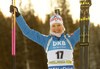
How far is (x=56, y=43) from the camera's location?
230 inches

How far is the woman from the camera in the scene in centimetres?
572

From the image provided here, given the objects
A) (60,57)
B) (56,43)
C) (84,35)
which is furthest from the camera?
(56,43)

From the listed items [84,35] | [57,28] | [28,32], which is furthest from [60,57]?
[84,35]

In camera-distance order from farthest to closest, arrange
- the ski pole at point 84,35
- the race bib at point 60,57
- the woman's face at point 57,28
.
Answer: the woman's face at point 57,28, the race bib at point 60,57, the ski pole at point 84,35

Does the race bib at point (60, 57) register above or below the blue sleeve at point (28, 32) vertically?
below

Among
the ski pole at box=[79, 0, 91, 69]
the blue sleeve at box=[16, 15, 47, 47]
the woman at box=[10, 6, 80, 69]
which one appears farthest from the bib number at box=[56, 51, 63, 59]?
the ski pole at box=[79, 0, 91, 69]

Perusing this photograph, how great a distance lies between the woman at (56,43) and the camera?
5.72 metres

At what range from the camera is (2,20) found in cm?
2605

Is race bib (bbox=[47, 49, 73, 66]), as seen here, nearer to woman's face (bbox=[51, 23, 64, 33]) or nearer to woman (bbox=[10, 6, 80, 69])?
woman (bbox=[10, 6, 80, 69])

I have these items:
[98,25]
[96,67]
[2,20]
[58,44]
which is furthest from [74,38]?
[98,25]

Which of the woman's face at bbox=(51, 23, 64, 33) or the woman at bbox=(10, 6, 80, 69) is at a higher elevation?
the woman's face at bbox=(51, 23, 64, 33)

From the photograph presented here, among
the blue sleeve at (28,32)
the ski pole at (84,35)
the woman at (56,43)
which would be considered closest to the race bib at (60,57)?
the woman at (56,43)

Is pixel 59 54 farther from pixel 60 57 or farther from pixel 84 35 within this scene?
pixel 84 35

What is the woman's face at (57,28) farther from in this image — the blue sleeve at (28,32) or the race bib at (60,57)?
the race bib at (60,57)
